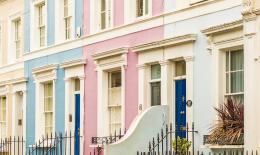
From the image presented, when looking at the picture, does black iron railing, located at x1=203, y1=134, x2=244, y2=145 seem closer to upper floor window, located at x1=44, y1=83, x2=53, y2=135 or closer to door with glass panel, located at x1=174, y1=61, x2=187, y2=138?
door with glass panel, located at x1=174, y1=61, x2=187, y2=138

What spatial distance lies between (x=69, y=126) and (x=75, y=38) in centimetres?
313

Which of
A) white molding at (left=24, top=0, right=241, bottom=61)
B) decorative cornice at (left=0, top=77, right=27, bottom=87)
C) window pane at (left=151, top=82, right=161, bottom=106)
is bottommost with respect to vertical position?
window pane at (left=151, top=82, right=161, bottom=106)

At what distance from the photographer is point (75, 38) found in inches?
1006

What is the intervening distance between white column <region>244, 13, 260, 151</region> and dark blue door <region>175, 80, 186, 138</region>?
504cm

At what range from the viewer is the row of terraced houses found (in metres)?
17.8

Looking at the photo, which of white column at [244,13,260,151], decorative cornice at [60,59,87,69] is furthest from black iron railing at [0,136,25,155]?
white column at [244,13,260,151]

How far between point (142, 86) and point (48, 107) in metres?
7.45

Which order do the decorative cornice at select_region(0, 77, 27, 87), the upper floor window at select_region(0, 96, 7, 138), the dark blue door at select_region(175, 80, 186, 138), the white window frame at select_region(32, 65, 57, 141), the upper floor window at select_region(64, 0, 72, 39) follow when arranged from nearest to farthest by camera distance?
1. the dark blue door at select_region(175, 80, 186, 138)
2. the upper floor window at select_region(64, 0, 72, 39)
3. the white window frame at select_region(32, 65, 57, 141)
4. the decorative cornice at select_region(0, 77, 27, 87)
5. the upper floor window at select_region(0, 96, 7, 138)

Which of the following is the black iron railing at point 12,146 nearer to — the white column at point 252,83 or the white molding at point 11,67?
the white molding at point 11,67

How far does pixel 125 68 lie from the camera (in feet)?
72.8

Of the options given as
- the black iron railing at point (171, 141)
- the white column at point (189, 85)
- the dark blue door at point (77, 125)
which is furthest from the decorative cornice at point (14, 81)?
the white column at point (189, 85)

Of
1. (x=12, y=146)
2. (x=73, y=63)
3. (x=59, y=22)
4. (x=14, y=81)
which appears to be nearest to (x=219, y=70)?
(x=73, y=63)

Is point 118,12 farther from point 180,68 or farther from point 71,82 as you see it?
point 71,82

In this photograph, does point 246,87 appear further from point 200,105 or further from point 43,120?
point 43,120
